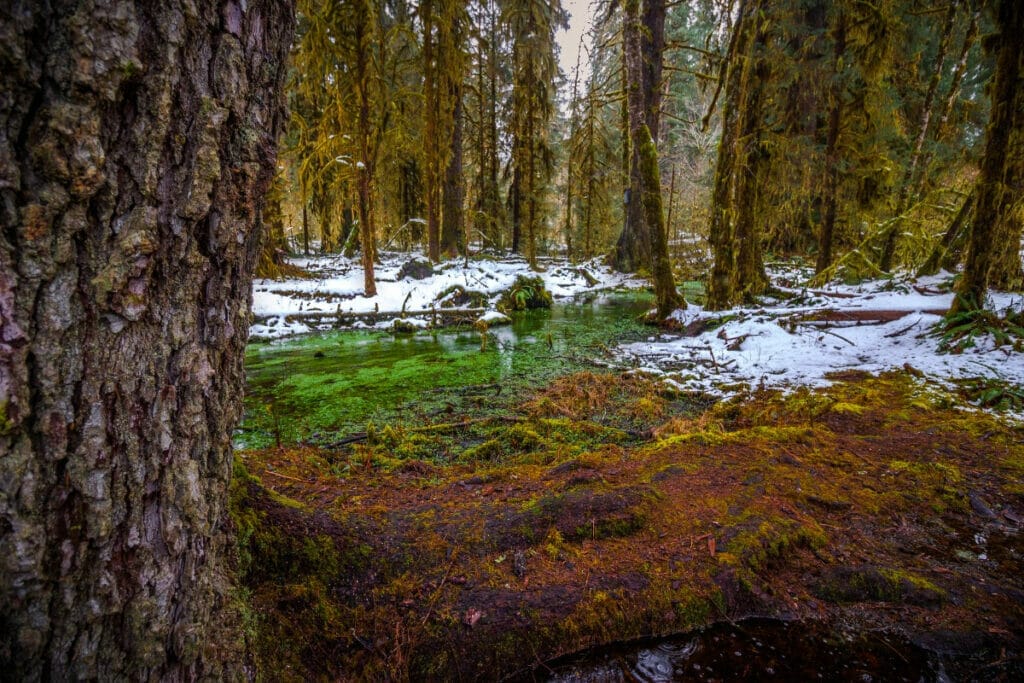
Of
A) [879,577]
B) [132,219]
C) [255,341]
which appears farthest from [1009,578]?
[255,341]

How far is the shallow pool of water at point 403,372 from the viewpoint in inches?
150

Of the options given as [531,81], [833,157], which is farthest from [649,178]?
[531,81]

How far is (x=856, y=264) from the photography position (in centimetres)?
794

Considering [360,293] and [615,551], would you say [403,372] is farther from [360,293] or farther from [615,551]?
[360,293]

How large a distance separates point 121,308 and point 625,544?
1631 mm

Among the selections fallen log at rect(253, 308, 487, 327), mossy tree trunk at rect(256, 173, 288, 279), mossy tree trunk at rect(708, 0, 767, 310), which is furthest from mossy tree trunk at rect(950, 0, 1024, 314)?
mossy tree trunk at rect(256, 173, 288, 279)

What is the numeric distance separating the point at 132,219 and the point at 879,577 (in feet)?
7.77

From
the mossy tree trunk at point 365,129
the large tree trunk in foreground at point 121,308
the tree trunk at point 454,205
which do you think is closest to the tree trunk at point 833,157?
the mossy tree trunk at point 365,129

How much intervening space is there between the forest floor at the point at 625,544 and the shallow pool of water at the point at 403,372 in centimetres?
97

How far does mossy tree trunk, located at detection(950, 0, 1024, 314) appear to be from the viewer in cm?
382

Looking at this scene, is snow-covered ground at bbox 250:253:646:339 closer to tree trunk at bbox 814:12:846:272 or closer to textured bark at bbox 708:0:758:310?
textured bark at bbox 708:0:758:310

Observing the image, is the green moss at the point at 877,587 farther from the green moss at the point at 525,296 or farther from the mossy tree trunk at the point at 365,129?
the mossy tree trunk at the point at 365,129

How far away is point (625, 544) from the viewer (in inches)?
63.7

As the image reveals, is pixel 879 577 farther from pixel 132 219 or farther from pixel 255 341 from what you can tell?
pixel 255 341
